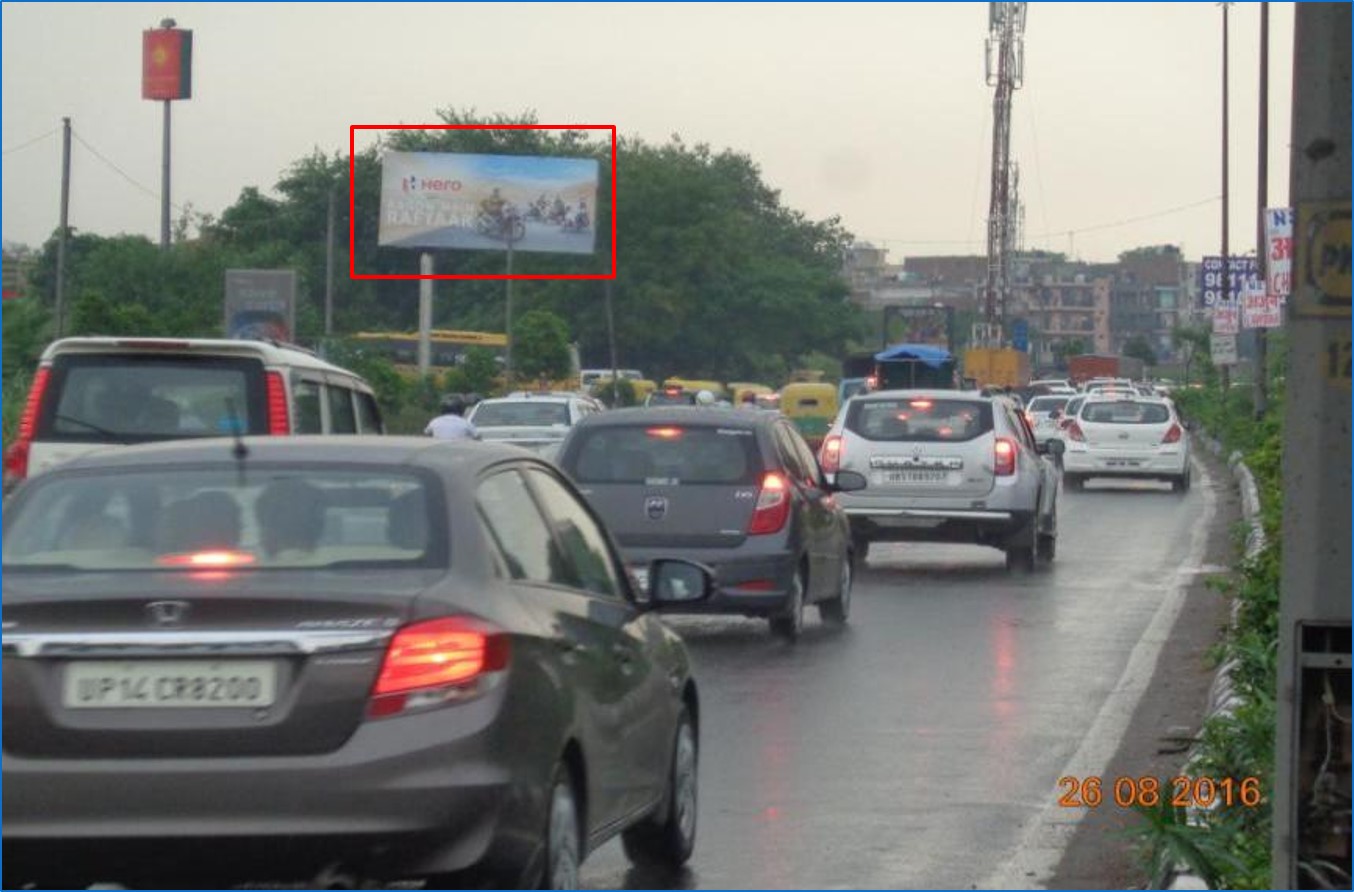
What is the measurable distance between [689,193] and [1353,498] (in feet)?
274

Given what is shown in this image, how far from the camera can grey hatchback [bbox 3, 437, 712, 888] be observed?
606cm

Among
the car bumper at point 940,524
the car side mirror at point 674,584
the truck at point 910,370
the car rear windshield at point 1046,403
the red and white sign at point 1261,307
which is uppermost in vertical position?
the red and white sign at point 1261,307

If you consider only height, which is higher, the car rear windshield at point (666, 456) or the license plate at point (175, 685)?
the car rear windshield at point (666, 456)

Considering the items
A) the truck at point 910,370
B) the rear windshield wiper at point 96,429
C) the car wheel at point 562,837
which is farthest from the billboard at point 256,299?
the car wheel at point 562,837

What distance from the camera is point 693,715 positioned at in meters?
8.72

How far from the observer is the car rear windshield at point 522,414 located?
3362 cm

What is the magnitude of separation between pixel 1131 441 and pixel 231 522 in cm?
3305

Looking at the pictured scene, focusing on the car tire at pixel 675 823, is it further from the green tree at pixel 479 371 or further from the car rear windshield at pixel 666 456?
the green tree at pixel 479 371

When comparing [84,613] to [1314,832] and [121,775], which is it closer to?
[121,775]

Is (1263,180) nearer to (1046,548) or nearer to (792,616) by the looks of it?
(1046,548)

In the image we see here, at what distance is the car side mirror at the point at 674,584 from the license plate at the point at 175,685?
2221 mm

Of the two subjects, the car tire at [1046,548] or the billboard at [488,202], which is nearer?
the car tire at [1046,548]

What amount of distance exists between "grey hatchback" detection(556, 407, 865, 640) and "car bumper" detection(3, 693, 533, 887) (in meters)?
9.50
